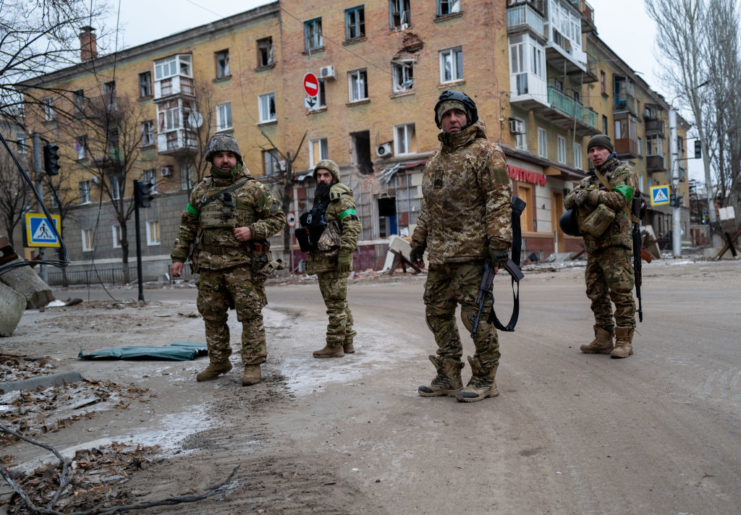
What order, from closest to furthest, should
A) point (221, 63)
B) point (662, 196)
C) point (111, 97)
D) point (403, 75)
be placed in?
point (111, 97), point (662, 196), point (403, 75), point (221, 63)

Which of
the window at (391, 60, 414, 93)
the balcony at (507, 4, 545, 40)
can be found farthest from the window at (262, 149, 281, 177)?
the balcony at (507, 4, 545, 40)

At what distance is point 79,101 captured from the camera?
33.8 feet

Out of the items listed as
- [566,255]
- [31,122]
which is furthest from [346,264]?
[566,255]

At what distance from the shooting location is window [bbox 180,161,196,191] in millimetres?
33344

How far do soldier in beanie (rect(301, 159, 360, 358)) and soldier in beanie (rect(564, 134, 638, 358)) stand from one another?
2210 millimetres

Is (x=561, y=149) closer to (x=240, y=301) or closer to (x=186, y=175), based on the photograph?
(x=186, y=175)

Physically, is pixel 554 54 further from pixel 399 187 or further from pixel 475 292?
pixel 475 292

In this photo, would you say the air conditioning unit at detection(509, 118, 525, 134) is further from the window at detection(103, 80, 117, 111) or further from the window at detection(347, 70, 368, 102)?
the window at detection(103, 80, 117, 111)

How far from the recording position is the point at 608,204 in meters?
5.46

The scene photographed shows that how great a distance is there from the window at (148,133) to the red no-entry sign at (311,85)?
469 inches

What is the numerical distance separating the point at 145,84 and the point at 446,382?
36.1 metres

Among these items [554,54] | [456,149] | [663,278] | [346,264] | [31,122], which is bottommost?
[663,278]

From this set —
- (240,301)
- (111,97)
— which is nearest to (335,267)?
(240,301)

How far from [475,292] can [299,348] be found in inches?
131
